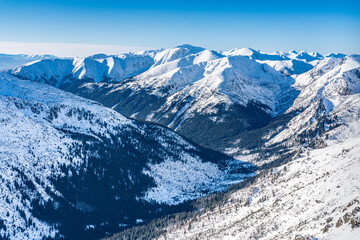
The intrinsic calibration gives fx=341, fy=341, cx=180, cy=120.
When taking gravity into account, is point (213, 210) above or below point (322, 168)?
below

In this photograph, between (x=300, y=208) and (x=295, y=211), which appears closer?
(x=295, y=211)

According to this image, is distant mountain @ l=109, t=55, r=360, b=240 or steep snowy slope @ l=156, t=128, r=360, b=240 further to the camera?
distant mountain @ l=109, t=55, r=360, b=240

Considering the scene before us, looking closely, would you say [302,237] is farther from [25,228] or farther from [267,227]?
[25,228]

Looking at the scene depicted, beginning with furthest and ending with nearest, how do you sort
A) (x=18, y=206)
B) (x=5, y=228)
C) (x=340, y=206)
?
1. (x=18, y=206)
2. (x=5, y=228)
3. (x=340, y=206)

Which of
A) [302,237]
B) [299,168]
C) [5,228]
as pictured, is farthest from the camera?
[299,168]

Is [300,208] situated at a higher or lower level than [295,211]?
higher

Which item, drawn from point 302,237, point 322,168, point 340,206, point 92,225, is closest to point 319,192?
point 340,206

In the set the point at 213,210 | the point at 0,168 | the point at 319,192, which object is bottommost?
the point at 213,210

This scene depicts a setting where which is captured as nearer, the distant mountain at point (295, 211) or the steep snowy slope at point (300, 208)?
the steep snowy slope at point (300, 208)

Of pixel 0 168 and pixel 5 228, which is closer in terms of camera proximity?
pixel 5 228

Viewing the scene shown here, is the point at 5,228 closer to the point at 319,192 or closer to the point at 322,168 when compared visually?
the point at 319,192

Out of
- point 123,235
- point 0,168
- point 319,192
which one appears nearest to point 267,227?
point 319,192
